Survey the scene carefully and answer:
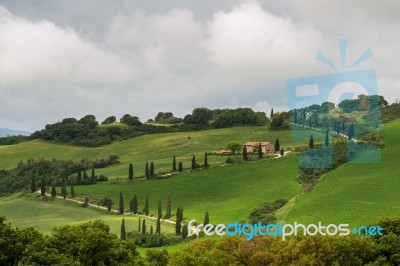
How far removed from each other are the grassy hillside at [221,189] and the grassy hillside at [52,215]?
6.82 meters

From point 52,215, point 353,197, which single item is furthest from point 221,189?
point 52,215

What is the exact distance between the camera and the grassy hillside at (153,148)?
486 ft

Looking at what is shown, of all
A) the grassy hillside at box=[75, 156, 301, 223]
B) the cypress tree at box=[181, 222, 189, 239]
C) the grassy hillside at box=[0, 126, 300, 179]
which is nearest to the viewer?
the cypress tree at box=[181, 222, 189, 239]

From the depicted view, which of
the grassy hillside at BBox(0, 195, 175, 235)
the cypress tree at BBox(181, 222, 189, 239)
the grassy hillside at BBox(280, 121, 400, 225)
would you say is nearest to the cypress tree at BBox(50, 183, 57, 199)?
the grassy hillside at BBox(0, 195, 175, 235)

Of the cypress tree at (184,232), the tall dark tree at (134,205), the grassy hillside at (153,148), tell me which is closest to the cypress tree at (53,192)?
the grassy hillside at (153,148)

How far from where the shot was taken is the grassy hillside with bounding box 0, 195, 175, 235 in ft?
304

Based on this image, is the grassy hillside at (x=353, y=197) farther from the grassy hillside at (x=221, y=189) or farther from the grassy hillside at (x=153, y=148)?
the grassy hillside at (x=153, y=148)

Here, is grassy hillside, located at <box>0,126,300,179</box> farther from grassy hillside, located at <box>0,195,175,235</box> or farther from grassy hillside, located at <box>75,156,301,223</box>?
grassy hillside, located at <box>0,195,175,235</box>

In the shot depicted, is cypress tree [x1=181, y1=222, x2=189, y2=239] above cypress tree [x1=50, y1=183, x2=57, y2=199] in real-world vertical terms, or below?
below

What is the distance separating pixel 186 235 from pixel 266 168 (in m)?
38.9

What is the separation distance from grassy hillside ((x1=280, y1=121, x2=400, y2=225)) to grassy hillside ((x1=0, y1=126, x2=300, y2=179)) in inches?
1546

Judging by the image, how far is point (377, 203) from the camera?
8006 cm

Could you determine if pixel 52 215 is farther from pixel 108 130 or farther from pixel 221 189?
pixel 108 130

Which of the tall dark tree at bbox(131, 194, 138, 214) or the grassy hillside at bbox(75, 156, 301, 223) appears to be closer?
the grassy hillside at bbox(75, 156, 301, 223)
